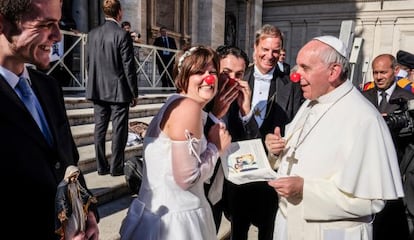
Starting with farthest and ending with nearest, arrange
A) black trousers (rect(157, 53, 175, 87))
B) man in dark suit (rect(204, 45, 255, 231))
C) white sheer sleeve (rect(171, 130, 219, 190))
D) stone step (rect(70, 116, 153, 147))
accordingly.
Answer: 1. black trousers (rect(157, 53, 175, 87))
2. stone step (rect(70, 116, 153, 147))
3. man in dark suit (rect(204, 45, 255, 231))
4. white sheer sleeve (rect(171, 130, 219, 190))

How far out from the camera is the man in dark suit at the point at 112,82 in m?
→ 4.15

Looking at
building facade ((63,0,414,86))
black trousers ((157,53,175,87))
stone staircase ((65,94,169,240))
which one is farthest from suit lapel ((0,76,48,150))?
black trousers ((157,53,175,87))

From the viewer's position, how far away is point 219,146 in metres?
1.97

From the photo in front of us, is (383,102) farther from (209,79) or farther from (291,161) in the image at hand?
(209,79)

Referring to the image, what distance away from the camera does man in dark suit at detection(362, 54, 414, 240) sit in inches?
129

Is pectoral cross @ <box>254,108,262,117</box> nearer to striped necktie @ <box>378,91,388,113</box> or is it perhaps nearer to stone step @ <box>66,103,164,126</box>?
striped necktie @ <box>378,91,388,113</box>

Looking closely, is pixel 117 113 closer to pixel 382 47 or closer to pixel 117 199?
pixel 117 199

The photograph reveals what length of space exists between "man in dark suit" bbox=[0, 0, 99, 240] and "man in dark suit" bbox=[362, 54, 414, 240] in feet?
8.86

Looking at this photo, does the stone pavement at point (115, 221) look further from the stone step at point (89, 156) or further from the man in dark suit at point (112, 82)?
the stone step at point (89, 156)

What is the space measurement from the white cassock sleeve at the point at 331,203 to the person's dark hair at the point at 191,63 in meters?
0.87

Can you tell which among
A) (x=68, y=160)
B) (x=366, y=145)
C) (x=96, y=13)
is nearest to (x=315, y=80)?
(x=366, y=145)

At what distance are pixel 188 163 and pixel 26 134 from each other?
0.79 m

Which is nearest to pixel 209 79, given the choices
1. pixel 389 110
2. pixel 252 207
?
pixel 252 207

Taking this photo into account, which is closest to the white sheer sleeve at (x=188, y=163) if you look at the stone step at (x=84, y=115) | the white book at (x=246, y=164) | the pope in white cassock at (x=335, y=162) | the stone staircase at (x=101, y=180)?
the white book at (x=246, y=164)
